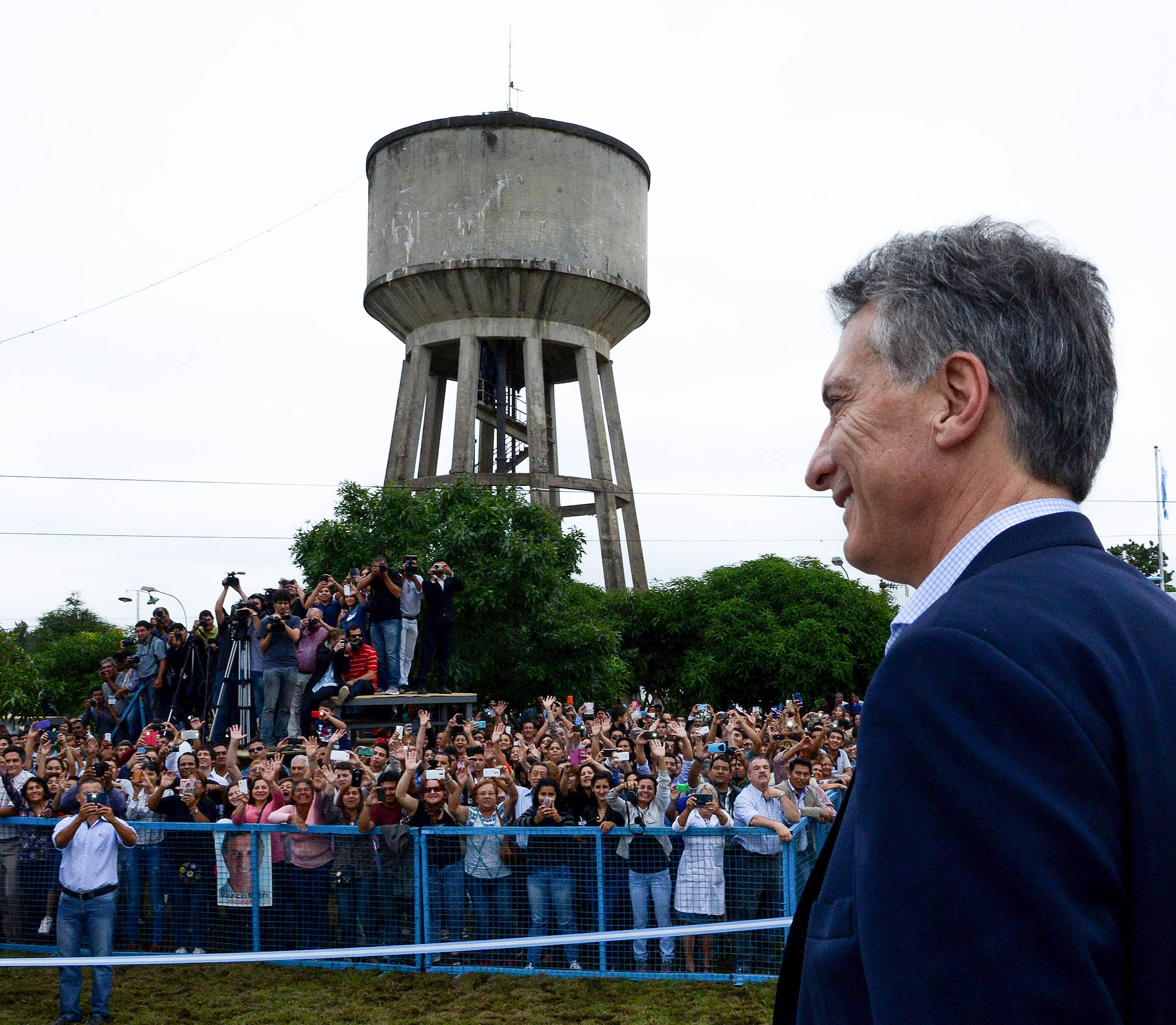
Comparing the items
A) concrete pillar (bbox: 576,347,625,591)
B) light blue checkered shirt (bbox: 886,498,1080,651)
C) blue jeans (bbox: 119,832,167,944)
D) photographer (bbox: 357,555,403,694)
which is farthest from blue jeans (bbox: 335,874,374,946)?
concrete pillar (bbox: 576,347,625,591)

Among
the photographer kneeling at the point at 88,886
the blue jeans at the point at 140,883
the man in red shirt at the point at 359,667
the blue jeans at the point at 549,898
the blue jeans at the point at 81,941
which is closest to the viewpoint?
the blue jeans at the point at 81,941

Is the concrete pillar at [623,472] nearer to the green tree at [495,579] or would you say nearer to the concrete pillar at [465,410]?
the concrete pillar at [465,410]

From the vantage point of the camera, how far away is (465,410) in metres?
35.8

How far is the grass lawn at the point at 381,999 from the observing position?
891cm

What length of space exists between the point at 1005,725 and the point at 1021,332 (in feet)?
1.90

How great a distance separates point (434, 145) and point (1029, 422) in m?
37.3

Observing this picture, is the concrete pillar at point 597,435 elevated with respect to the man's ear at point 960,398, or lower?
elevated

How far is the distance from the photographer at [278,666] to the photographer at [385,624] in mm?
1256

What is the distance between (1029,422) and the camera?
141cm

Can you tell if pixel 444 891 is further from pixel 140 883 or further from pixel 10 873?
pixel 10 873

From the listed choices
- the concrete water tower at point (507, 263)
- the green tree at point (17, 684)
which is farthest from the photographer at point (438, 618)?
the green tree at point (17, 684)

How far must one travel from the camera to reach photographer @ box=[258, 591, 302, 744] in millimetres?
14906

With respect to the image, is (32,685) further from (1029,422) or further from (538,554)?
(1029,422)

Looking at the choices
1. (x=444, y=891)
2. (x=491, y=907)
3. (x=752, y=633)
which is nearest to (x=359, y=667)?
(x=444, y=891)
